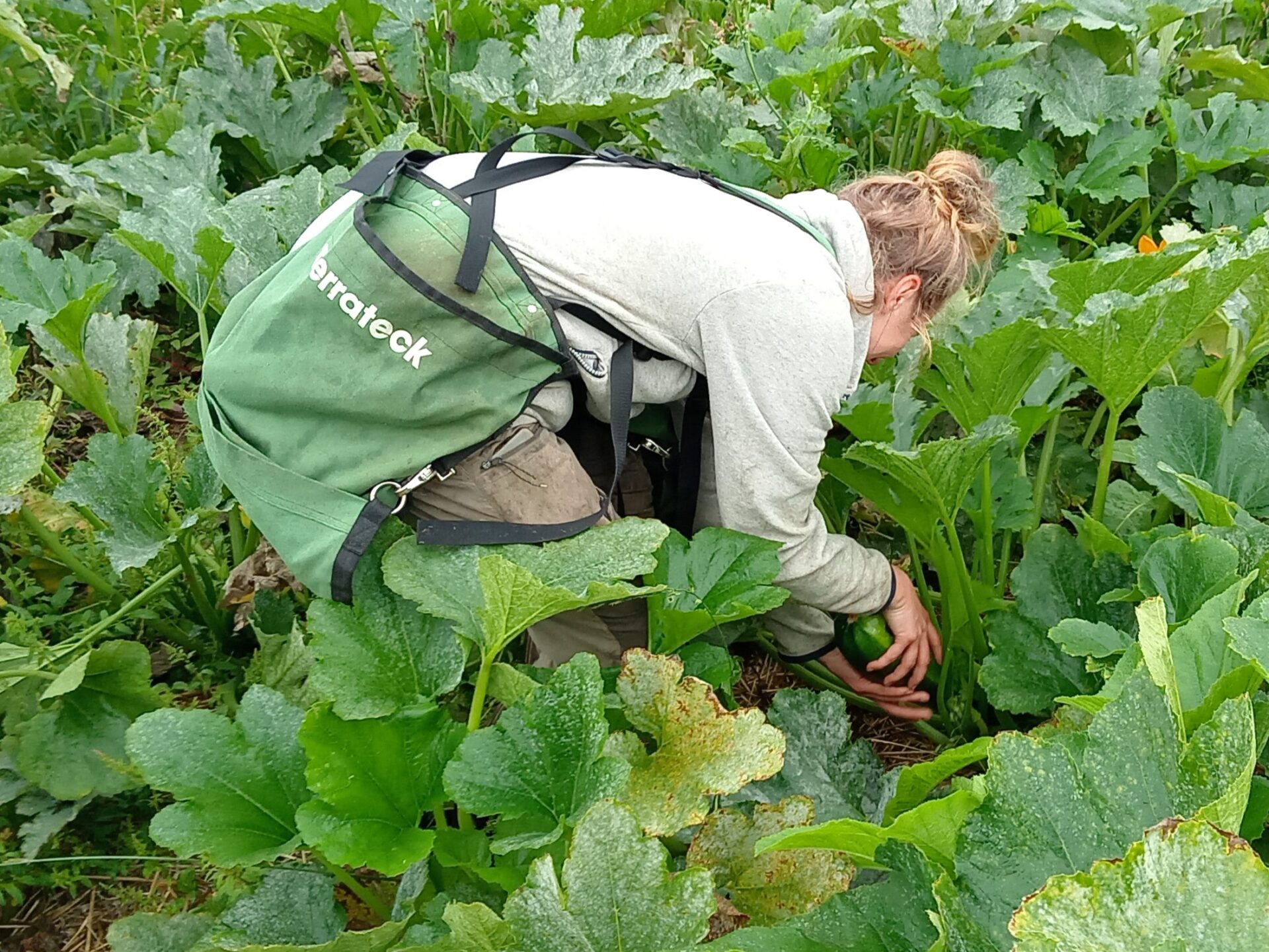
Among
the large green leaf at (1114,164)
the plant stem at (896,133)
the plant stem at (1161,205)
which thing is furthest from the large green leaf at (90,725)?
the plant stem at (1161,205)

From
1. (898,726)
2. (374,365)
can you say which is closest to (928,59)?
(898,726)

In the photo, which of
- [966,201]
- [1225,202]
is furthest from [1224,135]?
[966,201]

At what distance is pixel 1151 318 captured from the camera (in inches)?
59.4

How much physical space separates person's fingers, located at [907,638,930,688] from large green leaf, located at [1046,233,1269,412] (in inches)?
24.6

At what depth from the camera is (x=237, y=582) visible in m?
2.14

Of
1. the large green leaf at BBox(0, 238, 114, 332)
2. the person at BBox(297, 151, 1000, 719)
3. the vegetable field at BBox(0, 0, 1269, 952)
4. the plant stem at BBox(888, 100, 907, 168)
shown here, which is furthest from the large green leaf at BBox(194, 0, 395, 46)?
the plant stem at BBox(888, 100, 907, 168)

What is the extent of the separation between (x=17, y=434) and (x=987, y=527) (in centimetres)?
156

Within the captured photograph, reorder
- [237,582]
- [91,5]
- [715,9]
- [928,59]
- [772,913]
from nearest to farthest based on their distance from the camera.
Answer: [772,913] < [237,582] < [928,59] < [91,5] < [715,9]

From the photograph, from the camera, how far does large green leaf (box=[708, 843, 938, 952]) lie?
110 cm

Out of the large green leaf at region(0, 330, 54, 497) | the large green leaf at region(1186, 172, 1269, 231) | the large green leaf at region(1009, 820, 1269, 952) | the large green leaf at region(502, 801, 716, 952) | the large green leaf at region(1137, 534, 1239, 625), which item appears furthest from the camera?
the large green leaf at region(1186, 172, 1269, 231)

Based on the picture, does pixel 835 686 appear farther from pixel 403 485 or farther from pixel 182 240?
pixel 182 240

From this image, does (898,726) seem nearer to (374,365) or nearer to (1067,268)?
(1067,268)

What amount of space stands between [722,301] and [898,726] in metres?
1.01

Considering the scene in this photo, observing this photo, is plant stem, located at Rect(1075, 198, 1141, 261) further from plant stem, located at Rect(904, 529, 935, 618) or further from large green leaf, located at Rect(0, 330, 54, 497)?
large green leaf, located at Rect(0, 330, 54, 497)
